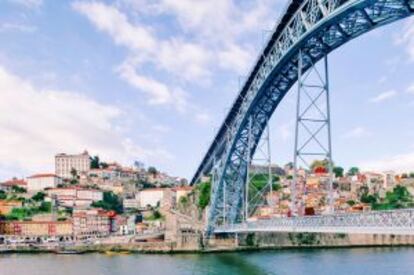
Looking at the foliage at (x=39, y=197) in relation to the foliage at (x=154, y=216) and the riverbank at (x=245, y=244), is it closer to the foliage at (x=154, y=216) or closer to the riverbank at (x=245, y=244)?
the foliage at (x=154, y=216)

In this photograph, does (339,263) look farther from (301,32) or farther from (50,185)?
(50,185)

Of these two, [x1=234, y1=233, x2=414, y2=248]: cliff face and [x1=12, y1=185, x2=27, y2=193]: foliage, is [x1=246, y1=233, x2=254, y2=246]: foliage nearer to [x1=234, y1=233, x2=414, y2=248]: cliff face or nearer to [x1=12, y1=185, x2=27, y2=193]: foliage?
[x1=234, y1=233, x2=414, y2=248]: cliff face

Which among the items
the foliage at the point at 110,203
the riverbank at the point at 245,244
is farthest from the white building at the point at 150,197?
the riverbank at the point at 245,244

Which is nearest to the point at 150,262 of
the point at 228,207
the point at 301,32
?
the point at 228,207

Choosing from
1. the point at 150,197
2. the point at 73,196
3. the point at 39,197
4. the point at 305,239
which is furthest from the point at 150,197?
the point at 305,239

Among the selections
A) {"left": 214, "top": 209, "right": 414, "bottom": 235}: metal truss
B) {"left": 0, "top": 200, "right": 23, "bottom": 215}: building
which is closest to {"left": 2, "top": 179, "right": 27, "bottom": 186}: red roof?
{"left": 0, "top": 200, "right": 23, "bottom": 215}: building

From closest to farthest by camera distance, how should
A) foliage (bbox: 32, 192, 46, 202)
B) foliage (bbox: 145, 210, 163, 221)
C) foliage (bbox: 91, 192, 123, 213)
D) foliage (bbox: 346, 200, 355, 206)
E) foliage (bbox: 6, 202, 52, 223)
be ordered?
foliage (bbox: 346, 200, 355, 206) → foliage (bbox: 145, 210, 163, 221) → foliage (bbox: 6, 202, 52, 223) → foliage (bbox: 32, 192, 46, 202) → foliage (bbox: 91, 192, 123, 213)
